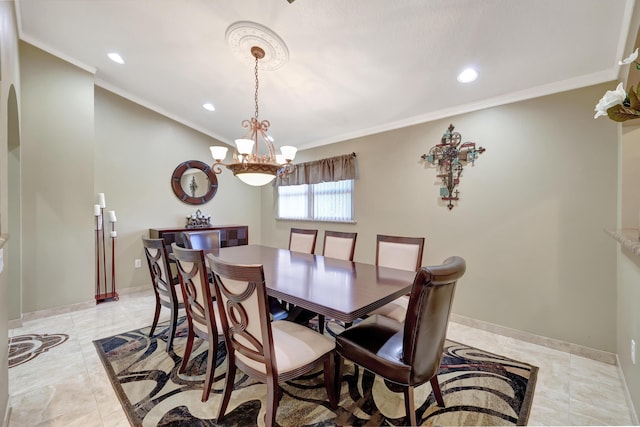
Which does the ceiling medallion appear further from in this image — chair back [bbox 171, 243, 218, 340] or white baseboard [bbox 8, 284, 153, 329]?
white baseboard [bbox 8, 284, 153, 329]

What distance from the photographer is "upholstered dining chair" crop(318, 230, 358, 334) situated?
284cm

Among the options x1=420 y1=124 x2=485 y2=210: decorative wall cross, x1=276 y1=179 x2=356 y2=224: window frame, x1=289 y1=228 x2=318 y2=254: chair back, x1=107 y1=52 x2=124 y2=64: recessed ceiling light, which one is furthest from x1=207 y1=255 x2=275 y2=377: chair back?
x1=107 y1=52 x2=124 y2=64: recessed ceiling light

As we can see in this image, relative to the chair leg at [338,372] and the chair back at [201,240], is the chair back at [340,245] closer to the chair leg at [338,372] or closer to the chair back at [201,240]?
the chair leg at [338,372]

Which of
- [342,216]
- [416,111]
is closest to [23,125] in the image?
[342,216]

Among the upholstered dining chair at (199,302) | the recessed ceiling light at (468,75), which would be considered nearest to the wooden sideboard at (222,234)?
the upholstered dining chair at (199,302)

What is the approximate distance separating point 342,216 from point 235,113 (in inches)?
88.1

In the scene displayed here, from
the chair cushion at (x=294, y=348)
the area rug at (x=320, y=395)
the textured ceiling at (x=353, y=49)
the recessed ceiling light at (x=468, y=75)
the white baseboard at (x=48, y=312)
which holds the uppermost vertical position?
the textured ceiling at (x=353, y=49)

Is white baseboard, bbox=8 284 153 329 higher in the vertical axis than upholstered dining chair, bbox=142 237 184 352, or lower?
lower

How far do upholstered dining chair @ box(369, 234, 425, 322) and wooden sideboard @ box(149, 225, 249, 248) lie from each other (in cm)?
282

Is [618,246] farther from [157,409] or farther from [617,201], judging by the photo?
[157,409]

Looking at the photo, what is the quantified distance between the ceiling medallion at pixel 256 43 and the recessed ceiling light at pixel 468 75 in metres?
1.63

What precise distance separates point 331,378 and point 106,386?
5.38ft

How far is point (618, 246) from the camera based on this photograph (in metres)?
2.21

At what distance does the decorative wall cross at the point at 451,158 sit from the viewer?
2969 millimetres
